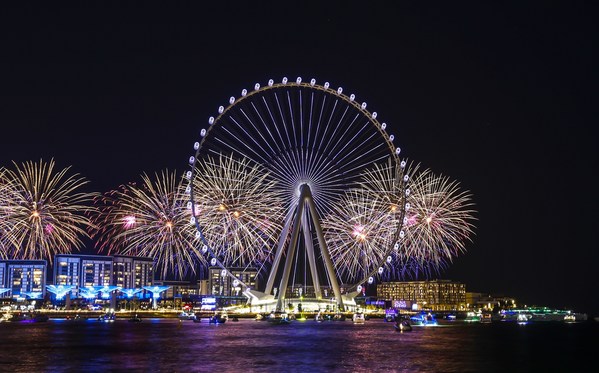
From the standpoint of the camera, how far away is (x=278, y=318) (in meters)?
121

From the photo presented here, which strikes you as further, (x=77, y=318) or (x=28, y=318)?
(x=77, y=318)

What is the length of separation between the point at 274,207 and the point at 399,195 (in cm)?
2329


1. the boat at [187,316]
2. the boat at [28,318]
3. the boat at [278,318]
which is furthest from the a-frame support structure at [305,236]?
the boat at [28,318]

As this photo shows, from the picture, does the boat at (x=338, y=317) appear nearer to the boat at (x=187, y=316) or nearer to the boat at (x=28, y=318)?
the boat at (x=187, y=316)

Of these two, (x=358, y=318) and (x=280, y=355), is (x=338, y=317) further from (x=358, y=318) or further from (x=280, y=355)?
(x=280, y=355)

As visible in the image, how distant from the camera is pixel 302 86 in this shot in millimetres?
95125

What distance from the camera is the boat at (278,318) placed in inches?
4697

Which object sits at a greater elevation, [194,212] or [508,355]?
[194,212]

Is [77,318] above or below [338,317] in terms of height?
below

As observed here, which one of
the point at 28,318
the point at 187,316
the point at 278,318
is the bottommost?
the point at 28,318

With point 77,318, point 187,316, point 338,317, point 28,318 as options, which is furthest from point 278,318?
point 77,318

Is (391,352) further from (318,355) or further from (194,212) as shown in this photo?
(194,212)

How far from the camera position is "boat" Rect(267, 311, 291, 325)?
11931 cm

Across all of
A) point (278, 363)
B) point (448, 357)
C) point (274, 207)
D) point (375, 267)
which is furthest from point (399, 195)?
point (278, 363)
